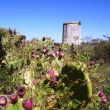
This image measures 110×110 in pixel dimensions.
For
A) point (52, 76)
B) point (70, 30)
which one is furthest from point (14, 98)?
point (70, 30)

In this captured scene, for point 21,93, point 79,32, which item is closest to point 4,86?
point 21,93

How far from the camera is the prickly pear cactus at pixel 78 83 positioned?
13.9 ft

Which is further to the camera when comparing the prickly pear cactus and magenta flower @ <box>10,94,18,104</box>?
the prickly pear cactus

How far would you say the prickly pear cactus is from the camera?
4231 mm

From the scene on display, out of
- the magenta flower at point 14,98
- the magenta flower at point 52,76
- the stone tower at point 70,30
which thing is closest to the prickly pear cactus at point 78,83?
the magenta flower at point 52,76

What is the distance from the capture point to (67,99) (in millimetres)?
4297

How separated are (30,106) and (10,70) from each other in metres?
6.21

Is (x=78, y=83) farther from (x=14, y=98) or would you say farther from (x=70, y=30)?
(x=70, y=30)

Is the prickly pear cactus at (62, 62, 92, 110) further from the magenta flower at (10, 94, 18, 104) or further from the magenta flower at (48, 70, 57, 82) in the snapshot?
the magenta flower at (10, 94, 18, 104)

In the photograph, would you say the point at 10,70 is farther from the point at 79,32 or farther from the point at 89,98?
the point at 79,32

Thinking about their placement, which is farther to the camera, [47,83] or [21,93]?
[47,83]

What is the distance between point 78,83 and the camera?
4328mm

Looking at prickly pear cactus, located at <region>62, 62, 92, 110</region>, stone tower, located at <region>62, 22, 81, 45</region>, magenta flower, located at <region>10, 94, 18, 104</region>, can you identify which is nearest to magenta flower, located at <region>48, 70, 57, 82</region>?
prickly pear cactus, located at <region>62, 62, 92, 110</region>

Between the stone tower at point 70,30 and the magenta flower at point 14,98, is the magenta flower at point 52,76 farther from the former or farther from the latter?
the stone tower at point 70,30
